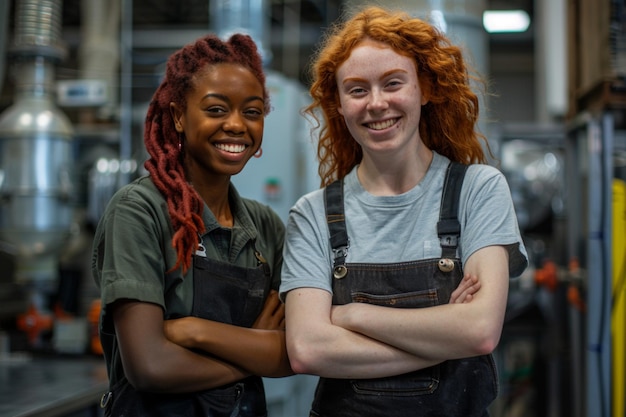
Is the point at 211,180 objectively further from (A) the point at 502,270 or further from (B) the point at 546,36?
(B) the point at 546,36

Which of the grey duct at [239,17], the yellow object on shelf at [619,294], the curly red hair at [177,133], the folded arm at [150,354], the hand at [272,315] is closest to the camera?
the folded arm at [150,354]

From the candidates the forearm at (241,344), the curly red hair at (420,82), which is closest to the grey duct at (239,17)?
the curly red hair at (420,82)

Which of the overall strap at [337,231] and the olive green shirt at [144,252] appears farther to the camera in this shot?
the overall strap at [337,231]

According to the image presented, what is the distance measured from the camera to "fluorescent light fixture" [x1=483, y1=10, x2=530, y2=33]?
7.11 metres

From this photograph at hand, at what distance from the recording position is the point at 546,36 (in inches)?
205

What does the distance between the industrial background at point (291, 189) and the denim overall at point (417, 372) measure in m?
0.51

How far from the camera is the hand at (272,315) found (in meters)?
1.46

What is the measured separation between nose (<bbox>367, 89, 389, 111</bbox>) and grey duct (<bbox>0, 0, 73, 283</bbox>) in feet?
7.11

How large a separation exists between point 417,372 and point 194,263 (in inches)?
19.5

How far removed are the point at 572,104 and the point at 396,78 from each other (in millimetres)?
2144

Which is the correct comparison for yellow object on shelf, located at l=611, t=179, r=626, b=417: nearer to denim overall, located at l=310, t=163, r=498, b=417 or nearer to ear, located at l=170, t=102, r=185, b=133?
denim overall, located at l=310, t=163, r=498, b=417

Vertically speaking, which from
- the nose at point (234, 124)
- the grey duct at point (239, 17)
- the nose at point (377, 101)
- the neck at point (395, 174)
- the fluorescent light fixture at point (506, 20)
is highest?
the fluorescent light fixture at point (506, 20)

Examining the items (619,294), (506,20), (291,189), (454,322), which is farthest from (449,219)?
(506,20)

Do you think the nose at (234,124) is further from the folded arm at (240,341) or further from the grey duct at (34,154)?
the grey duct at (34,154)
